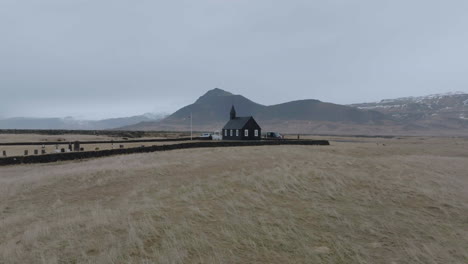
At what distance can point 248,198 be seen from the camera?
13.6 metres

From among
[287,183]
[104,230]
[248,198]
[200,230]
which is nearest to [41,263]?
[104,230]

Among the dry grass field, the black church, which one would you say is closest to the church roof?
the black church

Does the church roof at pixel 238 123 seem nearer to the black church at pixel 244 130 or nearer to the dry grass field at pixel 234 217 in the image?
the black church at pixel 244 130

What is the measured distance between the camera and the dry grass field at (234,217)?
811 centimetres

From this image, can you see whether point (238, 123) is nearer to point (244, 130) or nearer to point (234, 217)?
point (244, 130)

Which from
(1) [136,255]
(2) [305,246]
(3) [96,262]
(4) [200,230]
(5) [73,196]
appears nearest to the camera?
(3) [96,262]

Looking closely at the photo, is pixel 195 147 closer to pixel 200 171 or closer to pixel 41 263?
pixel 200 171

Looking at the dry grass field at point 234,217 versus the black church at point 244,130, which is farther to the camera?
the black church at point 244,130

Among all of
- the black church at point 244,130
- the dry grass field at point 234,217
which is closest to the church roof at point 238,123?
the black church at point 244,130

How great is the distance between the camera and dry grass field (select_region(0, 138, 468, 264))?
8.11 meters

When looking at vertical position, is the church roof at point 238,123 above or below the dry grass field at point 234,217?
above

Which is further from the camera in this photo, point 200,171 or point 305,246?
point 200,171

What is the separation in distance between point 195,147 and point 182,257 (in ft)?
96.5

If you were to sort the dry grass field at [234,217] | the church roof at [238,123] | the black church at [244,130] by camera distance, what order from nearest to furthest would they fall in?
the dry grass field at [234,217] < the black church at [244,130] < the church roof at [238,123]
